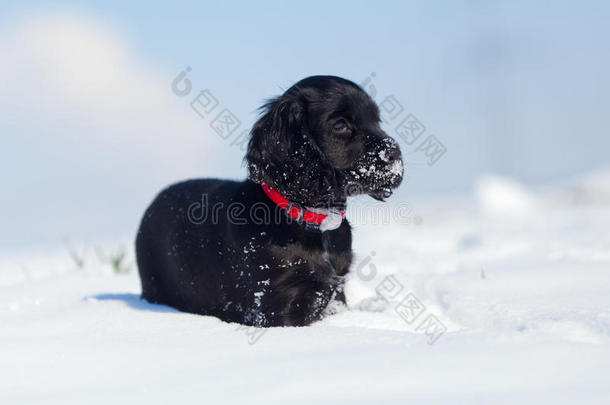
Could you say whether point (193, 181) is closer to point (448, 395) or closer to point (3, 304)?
point (3, 304)

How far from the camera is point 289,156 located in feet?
9.82

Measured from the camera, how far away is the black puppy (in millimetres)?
2908

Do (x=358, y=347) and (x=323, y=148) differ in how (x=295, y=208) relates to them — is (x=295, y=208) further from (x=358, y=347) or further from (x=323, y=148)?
(x=358, y=347)

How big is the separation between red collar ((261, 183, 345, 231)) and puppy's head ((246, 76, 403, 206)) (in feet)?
0.15

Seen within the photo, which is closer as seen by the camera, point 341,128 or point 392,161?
point 392,161

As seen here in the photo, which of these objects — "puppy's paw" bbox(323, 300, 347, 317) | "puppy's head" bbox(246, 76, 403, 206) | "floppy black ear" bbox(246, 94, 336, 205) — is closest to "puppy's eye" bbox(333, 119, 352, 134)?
"puppy's head" bbox(246, 76, 403, 206)

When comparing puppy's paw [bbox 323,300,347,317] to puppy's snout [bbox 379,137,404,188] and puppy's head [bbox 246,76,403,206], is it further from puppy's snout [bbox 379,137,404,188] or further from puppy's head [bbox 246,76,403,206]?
puppy's snout [bbox 379,137,404,188]

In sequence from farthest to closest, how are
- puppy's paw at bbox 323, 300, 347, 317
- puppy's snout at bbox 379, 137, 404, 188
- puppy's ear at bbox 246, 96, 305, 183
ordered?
puppy's paw at bbox 323, 300, 347, 317
puppy's ear at bbox 246, 96, 305, 183
puppy's snout at bbox 379, 137, 404, 188

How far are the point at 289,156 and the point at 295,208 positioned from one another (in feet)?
0.88

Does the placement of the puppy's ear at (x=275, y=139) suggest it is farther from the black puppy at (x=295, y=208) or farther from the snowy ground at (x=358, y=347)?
the snowy ground at (x=358, y=347)

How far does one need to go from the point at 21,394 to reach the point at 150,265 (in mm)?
2031

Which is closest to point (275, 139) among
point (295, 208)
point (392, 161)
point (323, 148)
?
point (323, 148)

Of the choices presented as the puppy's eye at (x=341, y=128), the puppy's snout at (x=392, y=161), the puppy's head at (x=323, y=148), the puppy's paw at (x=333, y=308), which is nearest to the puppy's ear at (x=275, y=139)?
the puppy's head at (x=323, y=148)

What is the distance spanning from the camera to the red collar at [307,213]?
116 inches
